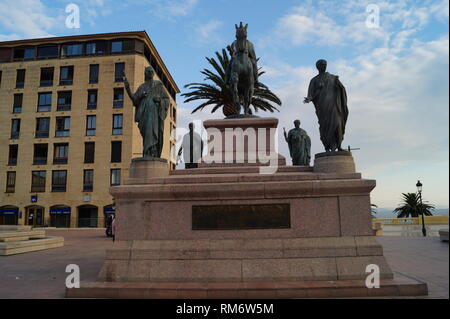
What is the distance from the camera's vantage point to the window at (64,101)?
42812 millimetres

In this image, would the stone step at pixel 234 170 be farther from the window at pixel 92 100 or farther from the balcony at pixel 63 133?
the balcony at pixel 63 133

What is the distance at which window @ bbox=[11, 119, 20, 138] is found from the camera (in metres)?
42.7

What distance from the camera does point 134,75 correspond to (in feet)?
135

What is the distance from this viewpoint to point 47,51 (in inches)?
1747

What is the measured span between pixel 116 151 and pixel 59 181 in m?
8.45

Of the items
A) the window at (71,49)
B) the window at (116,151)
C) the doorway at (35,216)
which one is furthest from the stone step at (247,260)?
the window at (71,49)

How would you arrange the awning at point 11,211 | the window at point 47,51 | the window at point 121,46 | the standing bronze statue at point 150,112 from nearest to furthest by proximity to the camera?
the standing bronze statue at point 150,112 < the awning at point 11,211 < the window at point 121,46 < the window at point 47,51

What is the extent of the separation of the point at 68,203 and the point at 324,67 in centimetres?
3963

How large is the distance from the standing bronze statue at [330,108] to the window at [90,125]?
3873cm

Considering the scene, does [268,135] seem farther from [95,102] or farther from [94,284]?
[95,102]

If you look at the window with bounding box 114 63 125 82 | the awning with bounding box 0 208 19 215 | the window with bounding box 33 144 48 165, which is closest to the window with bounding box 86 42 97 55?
the window with bounding box 114 63 125 82

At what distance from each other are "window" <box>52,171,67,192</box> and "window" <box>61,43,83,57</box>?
1679cm

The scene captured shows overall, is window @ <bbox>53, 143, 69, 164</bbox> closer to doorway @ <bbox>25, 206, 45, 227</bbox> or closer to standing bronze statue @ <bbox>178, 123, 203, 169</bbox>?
doorway @ <bbox>25, 206, 45, 227</bbox>

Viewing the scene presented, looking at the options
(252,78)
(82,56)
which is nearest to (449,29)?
(252,78)
